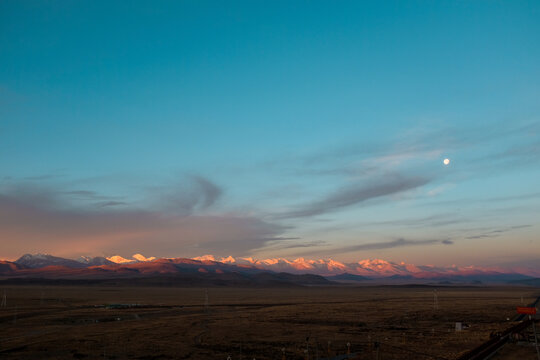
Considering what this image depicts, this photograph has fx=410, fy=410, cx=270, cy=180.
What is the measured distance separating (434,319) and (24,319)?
5842cm

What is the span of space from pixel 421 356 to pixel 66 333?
36.8m

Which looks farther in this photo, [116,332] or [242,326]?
[242,326]

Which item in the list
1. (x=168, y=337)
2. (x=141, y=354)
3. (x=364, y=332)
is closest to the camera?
(x=141, y=354)

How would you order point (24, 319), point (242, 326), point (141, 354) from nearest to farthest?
point (141, 354), point (242, 326), point (24, 319)

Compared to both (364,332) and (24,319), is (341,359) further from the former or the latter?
(24,319)

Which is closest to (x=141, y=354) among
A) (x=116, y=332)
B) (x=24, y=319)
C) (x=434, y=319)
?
(x=116, y=332)

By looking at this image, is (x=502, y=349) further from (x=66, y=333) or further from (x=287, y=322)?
(x=66, y=333)

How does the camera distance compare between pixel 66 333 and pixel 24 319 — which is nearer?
pixel 66 333

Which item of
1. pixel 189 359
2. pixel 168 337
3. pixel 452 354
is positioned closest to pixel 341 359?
pixel 452 354

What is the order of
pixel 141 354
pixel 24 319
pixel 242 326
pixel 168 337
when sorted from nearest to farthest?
pixel 141 354
pixel 168 337
pixel 242 326
pixel 24 319

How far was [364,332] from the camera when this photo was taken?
4497cm

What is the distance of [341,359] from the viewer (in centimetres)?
3116

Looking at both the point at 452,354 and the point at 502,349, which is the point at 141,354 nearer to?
the point at 452,354

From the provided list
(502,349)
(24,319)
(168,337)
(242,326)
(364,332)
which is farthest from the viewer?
(24,319)
